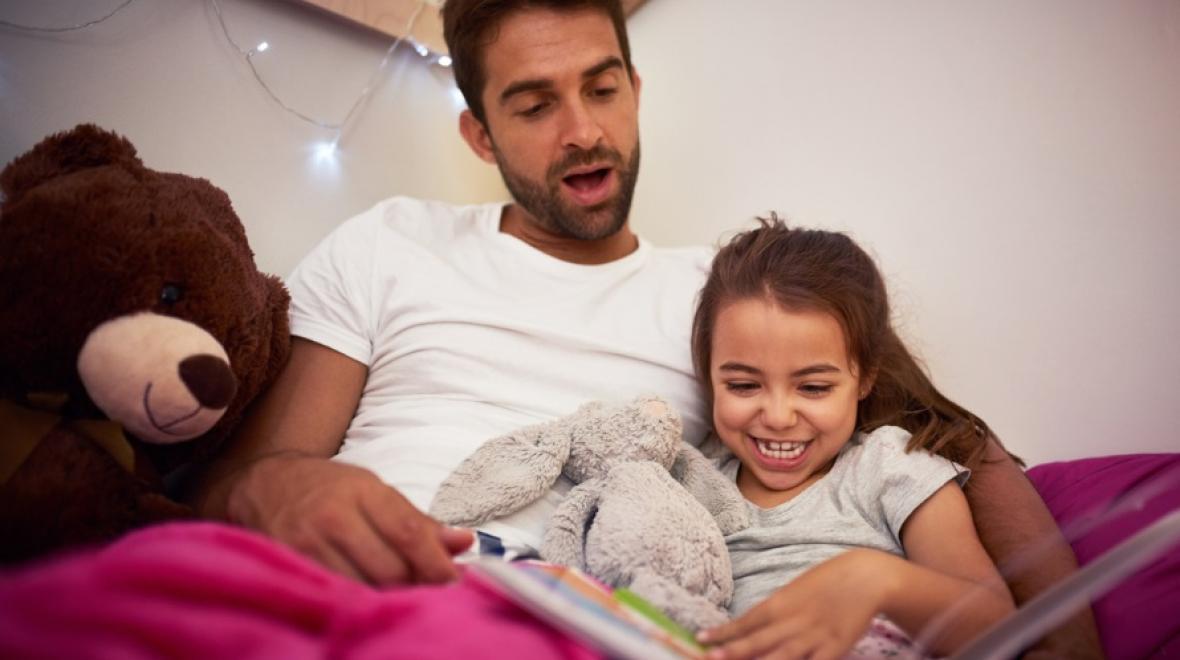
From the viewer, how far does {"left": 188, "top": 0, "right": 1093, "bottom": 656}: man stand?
76 centimetres

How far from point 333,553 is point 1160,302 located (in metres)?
0.99

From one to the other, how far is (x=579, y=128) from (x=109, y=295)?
0.71m

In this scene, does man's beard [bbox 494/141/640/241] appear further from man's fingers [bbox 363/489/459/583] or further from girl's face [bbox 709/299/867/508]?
man's fingers [bbox 363/489/459/583]

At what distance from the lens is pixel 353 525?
1.74ft

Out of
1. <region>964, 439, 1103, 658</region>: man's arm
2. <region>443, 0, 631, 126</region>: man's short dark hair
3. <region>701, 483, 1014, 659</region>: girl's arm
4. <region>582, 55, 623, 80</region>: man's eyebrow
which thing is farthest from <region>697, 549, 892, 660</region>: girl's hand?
<region>443, 0, 631, 126</region>: man's short dark hair

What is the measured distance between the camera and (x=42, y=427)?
59 centimetres

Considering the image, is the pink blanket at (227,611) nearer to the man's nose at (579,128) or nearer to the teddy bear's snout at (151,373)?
the teddy bear's snout at (151,373)

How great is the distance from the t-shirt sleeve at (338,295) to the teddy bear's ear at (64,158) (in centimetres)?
29

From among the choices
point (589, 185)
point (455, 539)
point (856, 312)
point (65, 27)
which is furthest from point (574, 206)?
point (65, 27)

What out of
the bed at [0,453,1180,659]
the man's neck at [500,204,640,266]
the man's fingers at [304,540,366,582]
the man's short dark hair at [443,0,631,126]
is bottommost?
the man's fingers at [304,540,366,582]

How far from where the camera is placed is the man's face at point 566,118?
3.59 ft

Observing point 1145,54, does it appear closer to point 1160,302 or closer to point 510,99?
point 1160,302

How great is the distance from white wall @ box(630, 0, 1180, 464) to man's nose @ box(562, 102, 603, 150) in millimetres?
400

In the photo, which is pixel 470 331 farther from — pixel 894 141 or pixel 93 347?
pixel 894 141
